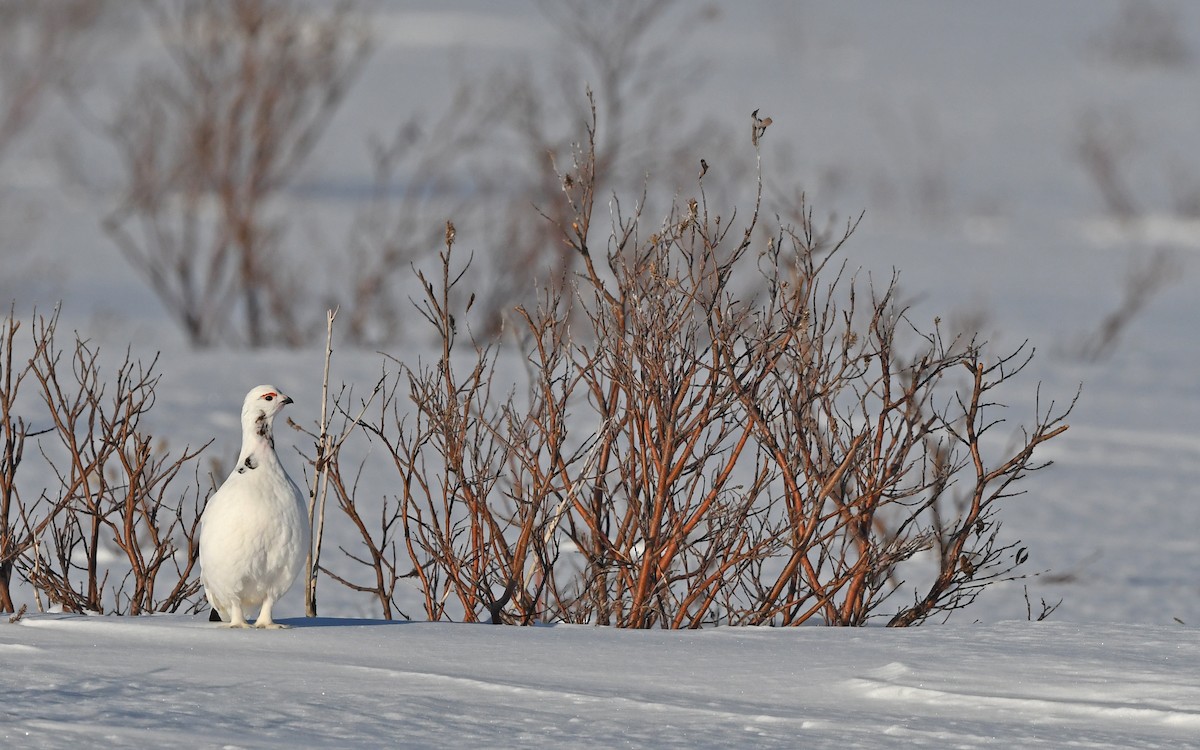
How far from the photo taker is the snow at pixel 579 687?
3408mm

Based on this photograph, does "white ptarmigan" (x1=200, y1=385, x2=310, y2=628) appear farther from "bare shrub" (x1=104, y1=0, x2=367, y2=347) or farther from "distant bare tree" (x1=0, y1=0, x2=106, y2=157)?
"distant bare tree" (x1=0, y1=0, x2=106, y2=157)

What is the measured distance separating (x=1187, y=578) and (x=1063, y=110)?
136 ft

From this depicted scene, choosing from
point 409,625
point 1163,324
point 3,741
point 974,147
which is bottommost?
point 3,741

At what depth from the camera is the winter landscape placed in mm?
3570

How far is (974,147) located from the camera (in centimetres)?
4656

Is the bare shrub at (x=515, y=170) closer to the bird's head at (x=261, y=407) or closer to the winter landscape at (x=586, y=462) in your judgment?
the winter landscape at (x=586, y=462)

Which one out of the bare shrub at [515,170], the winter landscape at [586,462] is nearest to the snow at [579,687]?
the winter landscape at [586,462]

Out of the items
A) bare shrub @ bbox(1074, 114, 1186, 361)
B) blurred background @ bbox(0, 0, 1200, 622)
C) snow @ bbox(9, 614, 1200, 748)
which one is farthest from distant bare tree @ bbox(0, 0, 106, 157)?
snow @ bbox(9, 614, 1200, 748)

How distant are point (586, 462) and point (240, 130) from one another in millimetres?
12973

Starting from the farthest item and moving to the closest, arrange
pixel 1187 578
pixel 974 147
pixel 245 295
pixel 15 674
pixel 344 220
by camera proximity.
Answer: pixel 974 147 → pixel 344 220 → pixel 245 295 → pixel 1187 578 → pixel 15 674

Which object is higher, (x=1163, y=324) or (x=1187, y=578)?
(x=1163, y=324)

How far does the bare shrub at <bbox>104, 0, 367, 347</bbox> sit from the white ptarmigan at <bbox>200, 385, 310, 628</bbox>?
12700mm

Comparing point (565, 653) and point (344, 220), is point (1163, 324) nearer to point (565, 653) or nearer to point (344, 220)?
point (344, 220)

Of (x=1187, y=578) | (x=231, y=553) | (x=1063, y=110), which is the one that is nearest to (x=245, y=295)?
(x=1187, y=578)
